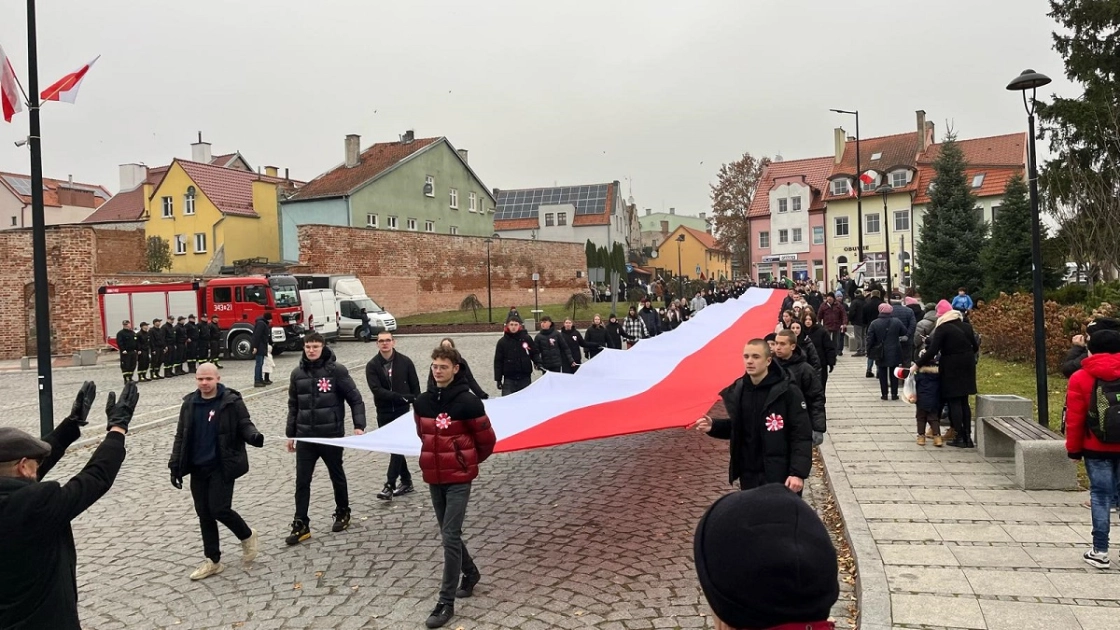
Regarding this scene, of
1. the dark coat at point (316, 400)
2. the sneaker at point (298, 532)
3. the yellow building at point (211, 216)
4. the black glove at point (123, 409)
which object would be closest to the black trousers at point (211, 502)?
the sneaker at point (298, 532)

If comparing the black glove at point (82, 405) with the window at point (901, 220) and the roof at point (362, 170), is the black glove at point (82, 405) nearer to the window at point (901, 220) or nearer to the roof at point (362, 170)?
the roof at point (362, 170)

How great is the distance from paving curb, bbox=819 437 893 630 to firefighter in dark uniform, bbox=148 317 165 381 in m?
19.9

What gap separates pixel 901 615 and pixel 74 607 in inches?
182

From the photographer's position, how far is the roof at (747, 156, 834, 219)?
61.9 meters

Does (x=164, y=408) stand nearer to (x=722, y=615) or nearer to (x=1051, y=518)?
(x=1051, y=518)

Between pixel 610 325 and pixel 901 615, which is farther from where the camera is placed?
pixel 610 325

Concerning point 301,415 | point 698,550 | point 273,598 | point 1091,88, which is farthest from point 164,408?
point 1091,88

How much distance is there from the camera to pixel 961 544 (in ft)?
20.9

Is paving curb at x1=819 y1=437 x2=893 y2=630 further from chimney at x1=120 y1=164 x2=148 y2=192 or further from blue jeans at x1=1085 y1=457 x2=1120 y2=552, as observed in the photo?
chimney at x1=120 y1=164 x2=148 y2=192

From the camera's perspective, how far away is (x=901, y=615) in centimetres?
509

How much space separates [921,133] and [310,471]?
62354mm

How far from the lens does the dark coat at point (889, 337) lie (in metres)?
13.1

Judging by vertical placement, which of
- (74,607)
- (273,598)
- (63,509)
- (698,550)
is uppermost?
(698,550)

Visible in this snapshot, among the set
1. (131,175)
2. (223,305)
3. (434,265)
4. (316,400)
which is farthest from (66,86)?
(131,175)
